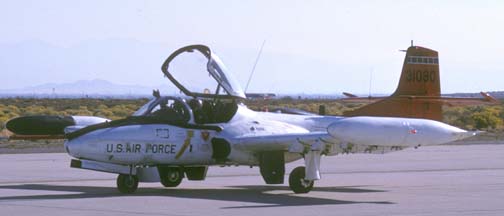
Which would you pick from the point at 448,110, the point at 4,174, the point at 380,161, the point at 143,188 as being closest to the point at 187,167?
the point at 143,188

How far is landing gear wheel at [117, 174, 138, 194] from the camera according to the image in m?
18.9

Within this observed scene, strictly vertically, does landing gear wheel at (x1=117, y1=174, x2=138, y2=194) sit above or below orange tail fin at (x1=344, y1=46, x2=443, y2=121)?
below

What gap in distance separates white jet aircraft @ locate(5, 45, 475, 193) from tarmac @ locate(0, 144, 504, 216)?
445 millimetres

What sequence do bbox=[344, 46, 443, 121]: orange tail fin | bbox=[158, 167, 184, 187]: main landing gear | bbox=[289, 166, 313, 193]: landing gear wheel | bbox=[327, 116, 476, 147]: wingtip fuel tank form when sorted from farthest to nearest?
bbox=[344, 46, 443, 121]: orange tail fin, bbox=[158, 167, 184, 187]: main landing gear, bbox=[289, 166, 313, 193]: landing gear wheel, bbox=[327, 116, 476, 147]: wingtip fuel tank

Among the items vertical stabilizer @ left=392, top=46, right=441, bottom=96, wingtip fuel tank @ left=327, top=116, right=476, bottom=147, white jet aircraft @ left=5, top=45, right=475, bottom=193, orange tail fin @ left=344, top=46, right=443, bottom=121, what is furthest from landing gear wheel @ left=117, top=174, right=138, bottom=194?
vertical stabilizer @ left=392, top=46, right=441, bottom=96

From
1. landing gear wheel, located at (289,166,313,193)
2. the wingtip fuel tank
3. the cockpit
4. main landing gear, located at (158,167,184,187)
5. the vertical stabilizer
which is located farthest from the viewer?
the vertical stabilizer

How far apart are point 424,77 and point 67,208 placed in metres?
10.5

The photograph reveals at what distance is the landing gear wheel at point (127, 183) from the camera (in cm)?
1894

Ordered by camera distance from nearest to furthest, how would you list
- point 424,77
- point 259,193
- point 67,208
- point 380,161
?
1. point 67,208
2. point 259,193
3. point 424,77
4. point 380,161

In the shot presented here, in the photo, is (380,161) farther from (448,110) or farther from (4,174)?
(448,110)

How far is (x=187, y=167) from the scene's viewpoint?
66.4ft

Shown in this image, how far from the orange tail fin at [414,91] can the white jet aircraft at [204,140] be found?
2.17m

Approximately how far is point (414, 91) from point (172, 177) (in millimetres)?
6249

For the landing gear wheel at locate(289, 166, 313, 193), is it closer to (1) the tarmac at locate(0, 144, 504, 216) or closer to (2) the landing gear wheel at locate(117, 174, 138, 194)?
(1) the tarmac at locate(0, 144, 504, 216)
